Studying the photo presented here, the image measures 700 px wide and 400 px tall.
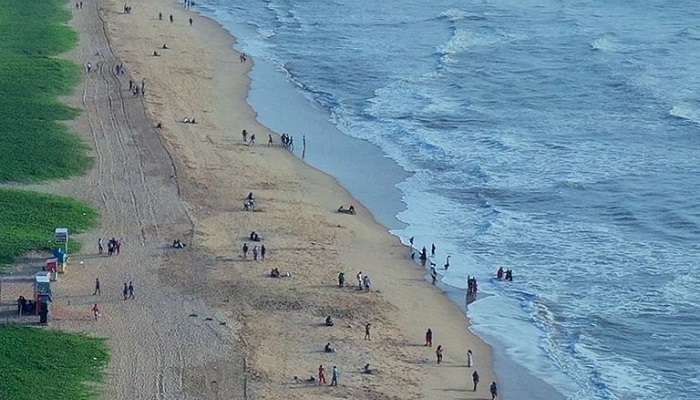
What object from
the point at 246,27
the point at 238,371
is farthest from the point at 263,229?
the point at 246,27

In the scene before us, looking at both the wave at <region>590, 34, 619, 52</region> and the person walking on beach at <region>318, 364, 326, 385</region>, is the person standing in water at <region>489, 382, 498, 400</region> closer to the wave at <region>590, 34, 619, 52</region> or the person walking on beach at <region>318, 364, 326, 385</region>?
the person walking on beach at <region>318, 364, 326, 385</region>

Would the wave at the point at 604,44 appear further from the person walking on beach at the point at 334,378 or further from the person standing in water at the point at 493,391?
the person walking on beach at the point at 334,378

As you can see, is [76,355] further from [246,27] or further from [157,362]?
[246,27]

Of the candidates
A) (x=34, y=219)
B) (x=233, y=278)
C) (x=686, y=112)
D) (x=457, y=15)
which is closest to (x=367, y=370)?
(x=233, y=278)

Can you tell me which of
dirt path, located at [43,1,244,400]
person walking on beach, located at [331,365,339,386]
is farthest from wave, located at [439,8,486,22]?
person walking on beach, located at [331,365,339,386]

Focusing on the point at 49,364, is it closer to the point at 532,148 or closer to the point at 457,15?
the point at 532,148

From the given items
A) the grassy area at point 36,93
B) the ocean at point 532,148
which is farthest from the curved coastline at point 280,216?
the grassy area at point 36,93

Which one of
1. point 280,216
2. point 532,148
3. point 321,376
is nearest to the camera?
point 321,376
